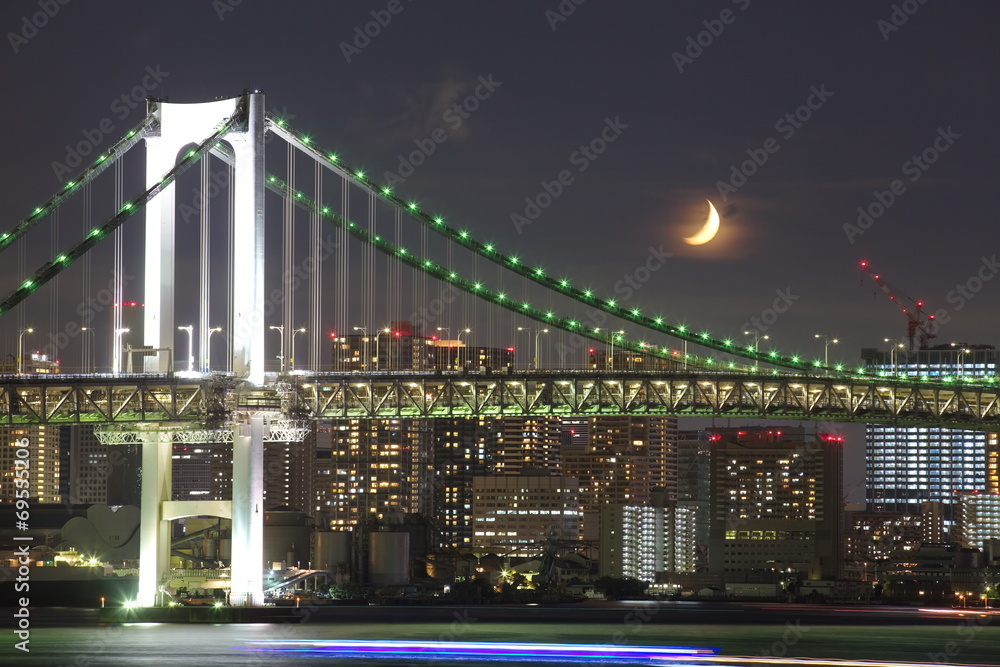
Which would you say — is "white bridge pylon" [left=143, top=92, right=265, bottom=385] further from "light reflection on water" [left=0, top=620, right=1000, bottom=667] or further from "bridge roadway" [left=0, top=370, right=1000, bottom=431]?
"light reflection on water" [left=0, top=620, right=1000, bottom=667]

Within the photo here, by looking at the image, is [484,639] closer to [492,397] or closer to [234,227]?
[492,397]

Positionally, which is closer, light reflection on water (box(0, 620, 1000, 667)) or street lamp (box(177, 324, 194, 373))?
light reflection on water (box(0, 620, 1000, 667))

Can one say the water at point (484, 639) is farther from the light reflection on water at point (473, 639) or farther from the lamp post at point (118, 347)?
the lamp post at point (118, 347)

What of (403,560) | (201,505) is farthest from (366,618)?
(403,560)

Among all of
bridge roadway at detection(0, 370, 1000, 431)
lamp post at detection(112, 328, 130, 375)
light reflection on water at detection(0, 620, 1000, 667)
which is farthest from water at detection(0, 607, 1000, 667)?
lamp post at detection(112, 328, 130, 375)

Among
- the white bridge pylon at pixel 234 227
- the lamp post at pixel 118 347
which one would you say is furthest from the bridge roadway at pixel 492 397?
the white bridge pylon at pixel 234 227

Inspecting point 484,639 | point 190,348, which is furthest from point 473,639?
point 190,348

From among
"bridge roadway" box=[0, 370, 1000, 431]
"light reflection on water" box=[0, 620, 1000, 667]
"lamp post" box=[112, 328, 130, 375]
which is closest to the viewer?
"light reflection on water" box=[0, 620, 1000, 667]
